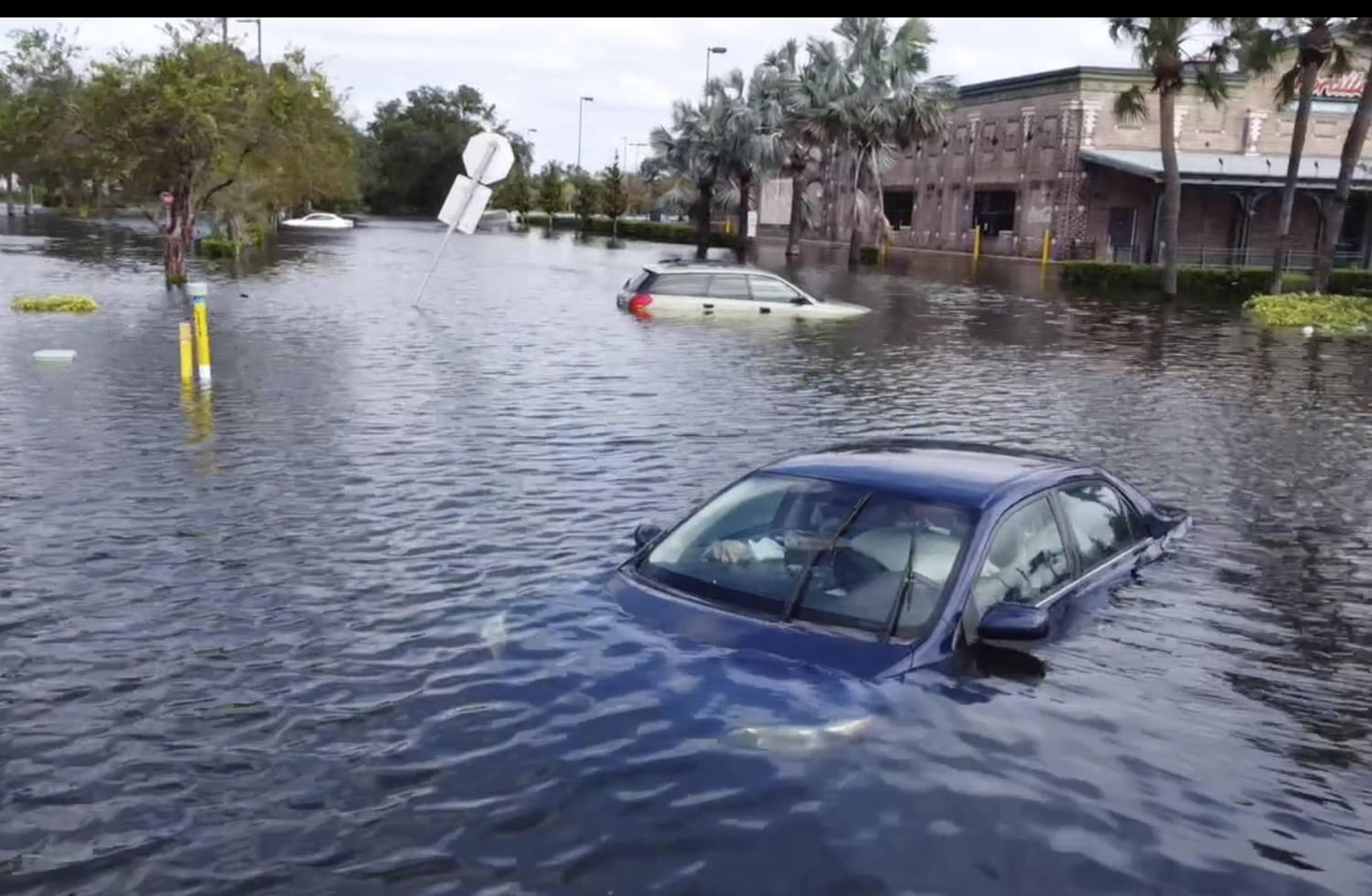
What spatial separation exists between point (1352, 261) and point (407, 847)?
5819 cm

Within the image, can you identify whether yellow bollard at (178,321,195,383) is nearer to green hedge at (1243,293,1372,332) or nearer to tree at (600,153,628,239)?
green hedge at (1243,293,1372,332)

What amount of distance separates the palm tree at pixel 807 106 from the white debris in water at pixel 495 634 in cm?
4711

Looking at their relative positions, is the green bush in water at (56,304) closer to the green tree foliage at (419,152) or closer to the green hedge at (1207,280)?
the green hedge at (1207,280)

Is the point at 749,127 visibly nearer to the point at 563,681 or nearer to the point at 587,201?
the point at 587,201

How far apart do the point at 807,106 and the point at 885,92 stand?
348 cm

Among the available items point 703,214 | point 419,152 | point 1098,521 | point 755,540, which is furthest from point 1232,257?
point 419,152

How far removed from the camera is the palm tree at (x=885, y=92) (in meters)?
51.8

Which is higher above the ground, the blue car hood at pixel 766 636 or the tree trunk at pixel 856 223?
the tree trunk at pixel 856 223

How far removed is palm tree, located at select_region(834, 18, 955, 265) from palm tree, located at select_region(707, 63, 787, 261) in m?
7.02

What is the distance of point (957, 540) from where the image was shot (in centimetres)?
659

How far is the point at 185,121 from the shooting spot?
28.6 m

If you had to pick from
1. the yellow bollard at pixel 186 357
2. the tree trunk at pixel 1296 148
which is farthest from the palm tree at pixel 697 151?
the yellow bollard at pixel 186 357

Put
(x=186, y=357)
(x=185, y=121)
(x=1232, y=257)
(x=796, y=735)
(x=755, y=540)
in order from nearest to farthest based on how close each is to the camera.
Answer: (x=796, y=735)
(x=755, y=540)
(x=186, y=357)
(x=185, y=121)
(x=1232, y=257)

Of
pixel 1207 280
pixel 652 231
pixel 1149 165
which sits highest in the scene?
pixel 1149 165
